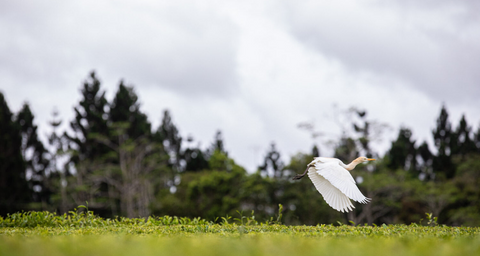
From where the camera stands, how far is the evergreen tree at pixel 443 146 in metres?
33.4

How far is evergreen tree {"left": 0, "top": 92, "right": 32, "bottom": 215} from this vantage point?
95.2 ft

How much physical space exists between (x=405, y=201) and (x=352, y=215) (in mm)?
3702

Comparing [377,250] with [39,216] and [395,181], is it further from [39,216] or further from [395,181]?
[395,181]

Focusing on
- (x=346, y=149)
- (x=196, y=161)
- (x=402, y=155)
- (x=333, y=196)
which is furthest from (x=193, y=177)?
(x=333, y=196)

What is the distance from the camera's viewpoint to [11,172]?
2958cm

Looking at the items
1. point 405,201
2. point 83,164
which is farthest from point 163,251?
point 83,164

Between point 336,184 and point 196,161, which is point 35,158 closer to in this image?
point 196,161

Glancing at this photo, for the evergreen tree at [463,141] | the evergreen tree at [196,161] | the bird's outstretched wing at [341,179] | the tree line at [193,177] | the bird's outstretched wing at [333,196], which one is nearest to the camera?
the bird's outstretched wing at [341,179]

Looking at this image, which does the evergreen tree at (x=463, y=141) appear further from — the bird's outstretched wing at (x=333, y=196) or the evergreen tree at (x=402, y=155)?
the bird's outstretched wing at (x=333, y=196)

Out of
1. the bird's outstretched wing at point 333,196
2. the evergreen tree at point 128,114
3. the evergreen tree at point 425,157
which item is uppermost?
the evergreen tree at point 128,114

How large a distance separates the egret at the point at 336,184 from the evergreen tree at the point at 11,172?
1089 inches

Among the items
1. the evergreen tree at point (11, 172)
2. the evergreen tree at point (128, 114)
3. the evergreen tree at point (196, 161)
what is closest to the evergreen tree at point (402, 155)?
the evergreen tree at point (196, 161)

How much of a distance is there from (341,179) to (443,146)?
3244cm

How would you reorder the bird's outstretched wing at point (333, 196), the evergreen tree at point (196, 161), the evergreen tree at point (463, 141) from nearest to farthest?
1. the bird's outstretched wing at point (333, 196)
2. the evergreen tree at point (463, 141)
3. the evergreen tree at point (196, 161)
